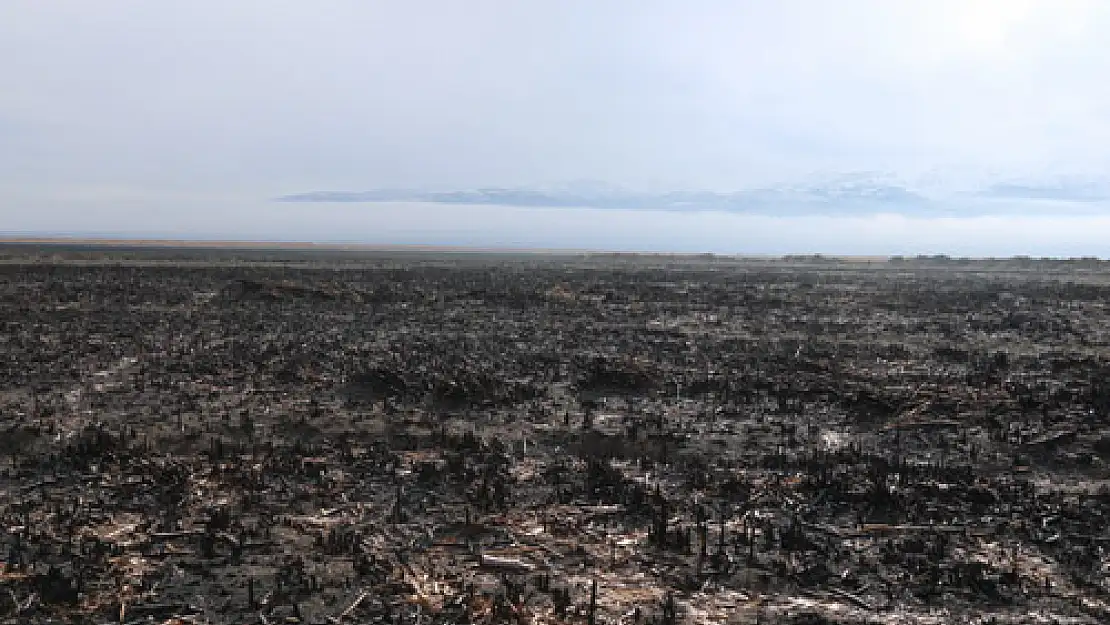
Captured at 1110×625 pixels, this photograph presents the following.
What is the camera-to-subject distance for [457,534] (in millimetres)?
7359

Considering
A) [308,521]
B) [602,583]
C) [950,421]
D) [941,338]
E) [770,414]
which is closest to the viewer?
[602,583]

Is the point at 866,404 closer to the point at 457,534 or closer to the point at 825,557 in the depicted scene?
the point at 825,557

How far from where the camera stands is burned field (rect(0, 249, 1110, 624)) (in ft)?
20.0

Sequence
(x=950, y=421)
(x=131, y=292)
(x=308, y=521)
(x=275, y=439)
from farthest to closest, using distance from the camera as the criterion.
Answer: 1. (x=131, y=292)
2. (x=950, y=421)
3. (x=275, y=439)
4. (x=308, y=521)

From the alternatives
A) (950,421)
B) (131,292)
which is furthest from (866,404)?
(131,292)

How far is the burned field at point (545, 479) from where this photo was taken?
609cm

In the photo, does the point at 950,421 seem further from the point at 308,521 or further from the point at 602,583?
the point at 308,521

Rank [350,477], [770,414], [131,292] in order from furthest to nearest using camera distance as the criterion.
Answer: [131,292]
[770,414]
[350,477]

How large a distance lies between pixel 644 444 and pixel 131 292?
30084 mm

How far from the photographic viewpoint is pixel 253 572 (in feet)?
21.0

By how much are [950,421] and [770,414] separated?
2.84 m

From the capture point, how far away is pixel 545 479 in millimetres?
9219

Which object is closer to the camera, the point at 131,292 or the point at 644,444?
the point at 644,444

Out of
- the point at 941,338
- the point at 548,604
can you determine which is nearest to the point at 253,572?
the point at 548,604
